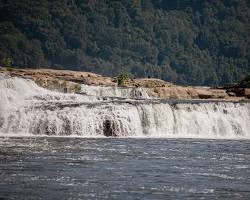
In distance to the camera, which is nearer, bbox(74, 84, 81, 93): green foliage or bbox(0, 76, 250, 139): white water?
bbox(0, 76, 250, 139): white water

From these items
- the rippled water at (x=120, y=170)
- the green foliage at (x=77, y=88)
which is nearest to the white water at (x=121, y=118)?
the rippled water at (x=120, y=170)

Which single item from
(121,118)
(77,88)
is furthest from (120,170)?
(77,88)

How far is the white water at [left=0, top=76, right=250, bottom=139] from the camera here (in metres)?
49.0

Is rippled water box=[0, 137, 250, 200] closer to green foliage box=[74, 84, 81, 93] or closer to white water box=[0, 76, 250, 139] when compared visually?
white water box=[0, 76, 250, 139]

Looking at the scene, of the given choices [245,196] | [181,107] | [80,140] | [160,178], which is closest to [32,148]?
[80,140]

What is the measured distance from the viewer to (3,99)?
5462 cm

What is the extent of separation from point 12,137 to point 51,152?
→ 8335 millimetres

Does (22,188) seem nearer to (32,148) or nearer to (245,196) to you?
(245,196)

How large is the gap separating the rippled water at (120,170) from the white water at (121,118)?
180 inches

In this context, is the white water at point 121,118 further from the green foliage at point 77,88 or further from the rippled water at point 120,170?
the green foliage at point 77,88

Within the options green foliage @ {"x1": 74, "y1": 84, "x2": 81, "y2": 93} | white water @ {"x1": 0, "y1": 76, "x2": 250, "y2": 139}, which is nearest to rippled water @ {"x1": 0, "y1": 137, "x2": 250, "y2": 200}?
white water @ {"x1": 0, "y1": 76, "x2": 250, "y2": 139}

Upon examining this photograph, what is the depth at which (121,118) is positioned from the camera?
166ft

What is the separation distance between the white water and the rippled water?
15.0 ft

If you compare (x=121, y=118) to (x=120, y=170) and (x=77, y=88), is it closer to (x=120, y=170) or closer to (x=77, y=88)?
(x=120, y=170)
